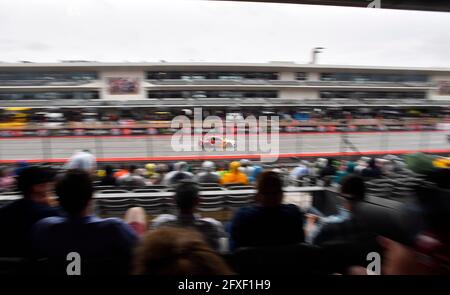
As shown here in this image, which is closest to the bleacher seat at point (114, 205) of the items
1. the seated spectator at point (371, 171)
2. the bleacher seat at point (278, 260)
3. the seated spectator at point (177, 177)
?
the seated spectator at point (177, 177)

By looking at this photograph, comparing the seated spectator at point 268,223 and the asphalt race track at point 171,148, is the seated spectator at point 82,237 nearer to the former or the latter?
the seated spectator at point 268,223

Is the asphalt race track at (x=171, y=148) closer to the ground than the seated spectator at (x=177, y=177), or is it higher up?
higher up

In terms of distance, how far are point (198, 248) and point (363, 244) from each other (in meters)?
→ 0.89

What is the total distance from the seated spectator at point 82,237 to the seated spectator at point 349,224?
89 cm

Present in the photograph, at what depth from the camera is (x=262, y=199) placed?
1.33 meters

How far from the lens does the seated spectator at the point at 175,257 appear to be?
625 mm

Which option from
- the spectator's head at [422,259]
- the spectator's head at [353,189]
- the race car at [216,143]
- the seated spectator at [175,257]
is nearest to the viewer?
the seated spectator at [175,257]

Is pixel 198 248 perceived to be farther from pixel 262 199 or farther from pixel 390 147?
pixel 390 147

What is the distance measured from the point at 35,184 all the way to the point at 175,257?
1.09 metres

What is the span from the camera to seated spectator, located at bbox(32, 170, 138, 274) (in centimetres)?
100
